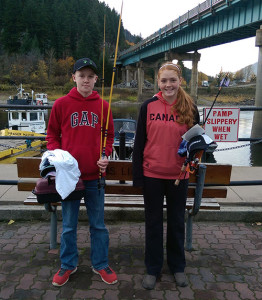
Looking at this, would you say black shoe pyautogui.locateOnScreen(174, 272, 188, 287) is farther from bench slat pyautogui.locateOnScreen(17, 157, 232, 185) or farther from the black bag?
the black bag

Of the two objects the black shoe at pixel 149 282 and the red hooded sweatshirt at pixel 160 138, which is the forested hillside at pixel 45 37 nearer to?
the red hooded sweatshirt at pixel 160 138

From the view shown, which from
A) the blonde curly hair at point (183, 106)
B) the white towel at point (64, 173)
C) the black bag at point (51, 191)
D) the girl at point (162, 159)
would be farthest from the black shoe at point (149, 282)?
the blonde curly hair at point (183, 106)

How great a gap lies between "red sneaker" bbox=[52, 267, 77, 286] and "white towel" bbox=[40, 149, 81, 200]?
799 mm

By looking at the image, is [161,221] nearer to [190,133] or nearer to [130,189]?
[130,189]

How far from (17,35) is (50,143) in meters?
113

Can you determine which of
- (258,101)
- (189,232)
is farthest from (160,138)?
(258,101)

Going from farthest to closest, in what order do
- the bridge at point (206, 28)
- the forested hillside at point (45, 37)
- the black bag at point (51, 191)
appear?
the forested hillside at point (45, 37), the bridge at point (206, 28), the black bag at point (51, 191)

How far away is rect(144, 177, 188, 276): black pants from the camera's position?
291 centimetres

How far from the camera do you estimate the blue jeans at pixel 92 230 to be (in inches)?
116

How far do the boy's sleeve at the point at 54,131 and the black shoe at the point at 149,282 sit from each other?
1.49 meters

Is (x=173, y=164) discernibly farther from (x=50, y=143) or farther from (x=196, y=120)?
(x=50, y=143)

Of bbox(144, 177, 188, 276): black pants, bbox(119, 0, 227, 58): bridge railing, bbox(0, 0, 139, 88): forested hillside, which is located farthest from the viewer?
bbox(0, 0, 139, 88): forested hillside

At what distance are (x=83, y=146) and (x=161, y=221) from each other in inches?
40.6

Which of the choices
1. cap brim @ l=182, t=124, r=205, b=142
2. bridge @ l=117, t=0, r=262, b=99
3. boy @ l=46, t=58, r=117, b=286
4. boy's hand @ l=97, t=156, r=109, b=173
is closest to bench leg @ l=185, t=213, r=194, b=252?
boy @ l=46, t=58, r=117, b=286
